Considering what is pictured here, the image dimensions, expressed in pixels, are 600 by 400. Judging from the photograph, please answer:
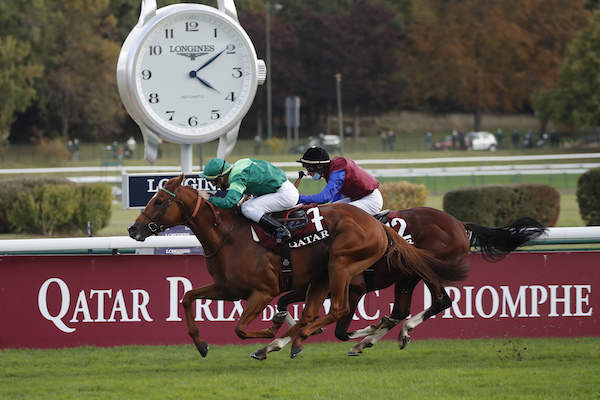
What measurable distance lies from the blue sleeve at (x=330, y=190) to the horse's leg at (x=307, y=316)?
0.56m

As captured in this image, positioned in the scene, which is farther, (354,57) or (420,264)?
(354,57)

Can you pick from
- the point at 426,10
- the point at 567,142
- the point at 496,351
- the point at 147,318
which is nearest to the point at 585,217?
the point at 496,351

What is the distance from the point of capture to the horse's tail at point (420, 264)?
594 cm

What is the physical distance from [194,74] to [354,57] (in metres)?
39.1

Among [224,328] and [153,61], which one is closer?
[153,61]

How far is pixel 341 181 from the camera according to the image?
6.11m

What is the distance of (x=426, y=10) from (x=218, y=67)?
45274 mm

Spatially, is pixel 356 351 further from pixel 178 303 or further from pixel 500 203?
pixel 500 203

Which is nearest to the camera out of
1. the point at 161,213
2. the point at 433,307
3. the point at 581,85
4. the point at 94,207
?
the point at 161,213

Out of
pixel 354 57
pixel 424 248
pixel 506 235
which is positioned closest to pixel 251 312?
pixel 424 248

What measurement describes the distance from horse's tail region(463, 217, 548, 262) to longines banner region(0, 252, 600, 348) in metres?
0.49

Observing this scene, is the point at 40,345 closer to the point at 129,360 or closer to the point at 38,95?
the point at 129,360

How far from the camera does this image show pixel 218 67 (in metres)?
6.29

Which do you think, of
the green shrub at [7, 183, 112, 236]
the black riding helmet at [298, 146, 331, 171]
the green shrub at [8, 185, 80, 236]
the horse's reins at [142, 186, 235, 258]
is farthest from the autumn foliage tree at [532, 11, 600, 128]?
the horse's reins at [142, 186, 235, 258]
